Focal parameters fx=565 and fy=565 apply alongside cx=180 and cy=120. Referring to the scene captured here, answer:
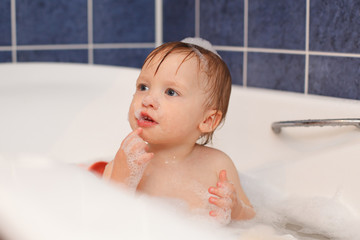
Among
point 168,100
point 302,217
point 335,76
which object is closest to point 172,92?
point 168,100

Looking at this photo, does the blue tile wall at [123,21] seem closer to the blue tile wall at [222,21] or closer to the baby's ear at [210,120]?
the blue tile wall at [222,21]

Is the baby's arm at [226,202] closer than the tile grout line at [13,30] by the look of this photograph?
Yes

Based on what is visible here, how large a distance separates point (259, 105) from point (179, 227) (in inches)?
44.9

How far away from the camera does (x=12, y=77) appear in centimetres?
192

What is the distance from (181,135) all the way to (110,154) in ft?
2.33

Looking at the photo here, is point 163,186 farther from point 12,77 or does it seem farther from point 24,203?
point 12,77

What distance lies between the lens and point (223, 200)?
1178 millimetres

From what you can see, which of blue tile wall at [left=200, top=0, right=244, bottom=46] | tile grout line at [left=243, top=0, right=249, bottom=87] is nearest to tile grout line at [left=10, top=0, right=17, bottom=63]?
blue tile wall at [left=200, top=0, right=244, bottom=46]

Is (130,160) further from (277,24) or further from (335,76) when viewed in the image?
(277,24)

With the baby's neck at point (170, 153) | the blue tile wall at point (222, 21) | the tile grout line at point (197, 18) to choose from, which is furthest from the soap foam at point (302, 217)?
the tile grout line at point (197, 18)

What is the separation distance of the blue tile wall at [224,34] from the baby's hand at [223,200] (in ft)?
2.01

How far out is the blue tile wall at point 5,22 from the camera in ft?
6.92

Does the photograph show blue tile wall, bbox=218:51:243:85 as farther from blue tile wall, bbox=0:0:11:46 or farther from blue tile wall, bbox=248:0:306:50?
blue tile wall, bbox=0:0:11:46

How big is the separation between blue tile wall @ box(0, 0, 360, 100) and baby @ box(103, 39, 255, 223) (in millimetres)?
509
